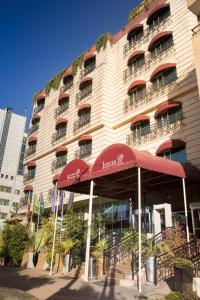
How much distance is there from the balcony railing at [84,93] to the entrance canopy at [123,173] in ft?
35.5

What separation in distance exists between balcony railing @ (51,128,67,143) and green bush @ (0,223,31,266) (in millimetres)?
9738

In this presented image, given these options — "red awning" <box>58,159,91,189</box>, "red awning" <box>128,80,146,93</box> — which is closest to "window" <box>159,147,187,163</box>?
"red awning" <box>58,159,91,189</box>

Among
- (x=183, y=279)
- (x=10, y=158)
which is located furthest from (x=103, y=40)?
(x=10, y=158)

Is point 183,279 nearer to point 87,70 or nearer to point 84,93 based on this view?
point 84,93

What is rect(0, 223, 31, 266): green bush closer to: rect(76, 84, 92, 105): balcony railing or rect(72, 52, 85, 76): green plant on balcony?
rect(76, 84, 92, 105): balcony railing

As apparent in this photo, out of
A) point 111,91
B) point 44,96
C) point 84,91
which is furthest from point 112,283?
point 44,96

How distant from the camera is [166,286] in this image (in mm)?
9633

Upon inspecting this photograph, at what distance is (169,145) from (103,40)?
1411 cm

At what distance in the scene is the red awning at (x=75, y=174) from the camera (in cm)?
1395

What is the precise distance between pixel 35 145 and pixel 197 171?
857 inches

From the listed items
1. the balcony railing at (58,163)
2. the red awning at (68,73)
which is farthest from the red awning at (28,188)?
the red awning at (68,73)

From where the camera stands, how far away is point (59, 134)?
27.6 meters

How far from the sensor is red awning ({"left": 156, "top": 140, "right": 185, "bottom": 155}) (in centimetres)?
1636

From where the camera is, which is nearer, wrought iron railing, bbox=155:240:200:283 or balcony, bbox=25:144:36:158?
wrought iron railing, bbox=155:240:200:283
